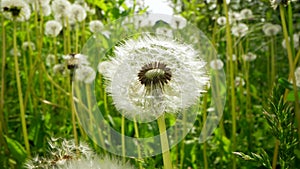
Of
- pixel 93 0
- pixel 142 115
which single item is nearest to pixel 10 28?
pixel 93 0

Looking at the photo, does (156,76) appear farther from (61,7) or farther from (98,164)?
(61,7)

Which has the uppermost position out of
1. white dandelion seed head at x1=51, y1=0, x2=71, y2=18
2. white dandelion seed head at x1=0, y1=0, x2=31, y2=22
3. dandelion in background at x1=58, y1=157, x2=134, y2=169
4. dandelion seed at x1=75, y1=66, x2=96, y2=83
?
white dandelion seed head at x1=51, y1=0, x2=71, y2=18

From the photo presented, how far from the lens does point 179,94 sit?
1.69 feet

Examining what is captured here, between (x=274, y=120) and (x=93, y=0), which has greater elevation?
(x=93, y=0)

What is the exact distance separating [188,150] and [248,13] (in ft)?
2.89

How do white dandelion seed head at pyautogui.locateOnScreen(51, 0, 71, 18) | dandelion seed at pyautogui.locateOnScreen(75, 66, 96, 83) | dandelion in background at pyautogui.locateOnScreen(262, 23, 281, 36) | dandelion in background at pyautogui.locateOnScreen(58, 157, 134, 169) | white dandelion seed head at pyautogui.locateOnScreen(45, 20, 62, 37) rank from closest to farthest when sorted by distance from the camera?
dandelion in background at pyautogui.locateOnScreen(58, 157, 134, 169)
dandelion seed at pyautogui.locateOnScreen(75, 66, 96, 83)
white dandelion seed head at pyautogui.locateOnScreen(51, 0, 71, 18)
white dandelion seed head at pyautogui.locateOnScreen(45, 20, 62, 37)
dandelion in background at pyautogui.locateOnScreen(262, 23, 281, 36)

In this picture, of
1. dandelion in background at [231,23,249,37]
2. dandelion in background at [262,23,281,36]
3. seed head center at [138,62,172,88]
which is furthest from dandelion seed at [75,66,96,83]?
dandelion in background at [262,23,281,36]

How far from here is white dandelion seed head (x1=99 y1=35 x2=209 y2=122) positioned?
0.50 metres

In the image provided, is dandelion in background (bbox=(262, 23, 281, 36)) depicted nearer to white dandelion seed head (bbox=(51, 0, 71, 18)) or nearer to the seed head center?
white dandelion seed head (bbox=(51, 0, 71, 18))

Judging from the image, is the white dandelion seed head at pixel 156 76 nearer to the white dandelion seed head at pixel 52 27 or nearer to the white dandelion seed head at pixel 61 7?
the white dandelion seed head at pixel 61 7

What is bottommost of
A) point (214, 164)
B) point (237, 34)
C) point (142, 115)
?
point (214, 164)

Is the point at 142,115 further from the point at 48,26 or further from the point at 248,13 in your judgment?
the point at 248,13

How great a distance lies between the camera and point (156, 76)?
0.49 meters

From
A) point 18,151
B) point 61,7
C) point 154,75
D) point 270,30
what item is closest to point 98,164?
point 154,75
